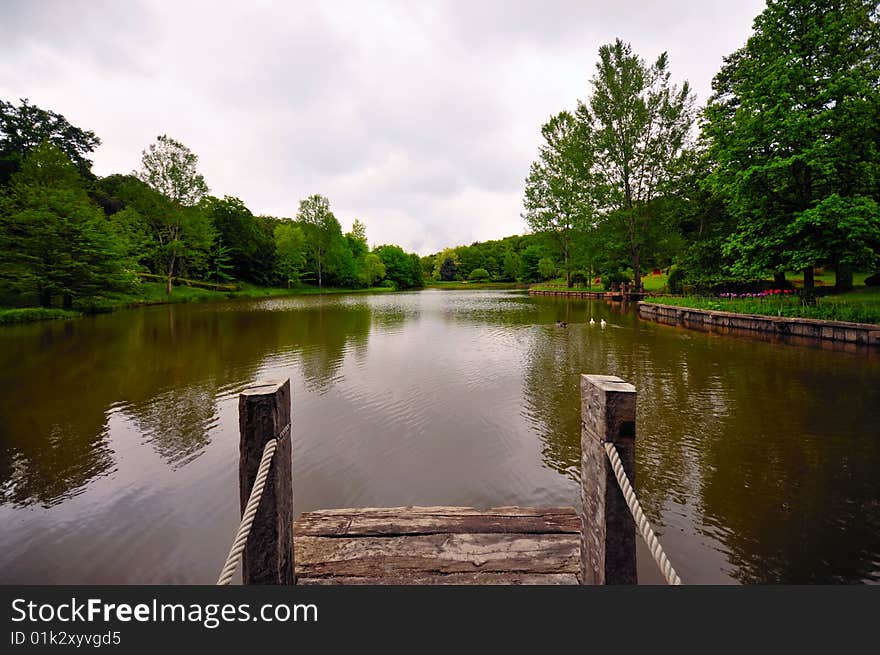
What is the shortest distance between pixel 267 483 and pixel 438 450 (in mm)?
3896

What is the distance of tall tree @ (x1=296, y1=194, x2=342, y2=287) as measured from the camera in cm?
6594

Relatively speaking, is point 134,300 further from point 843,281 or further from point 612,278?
point 843,281

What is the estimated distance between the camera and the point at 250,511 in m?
2.00

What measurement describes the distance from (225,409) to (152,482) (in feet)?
9.15

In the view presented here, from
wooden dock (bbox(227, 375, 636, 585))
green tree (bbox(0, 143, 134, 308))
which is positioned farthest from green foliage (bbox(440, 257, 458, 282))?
wooden dock (bbox(227, 375, 636, 585))

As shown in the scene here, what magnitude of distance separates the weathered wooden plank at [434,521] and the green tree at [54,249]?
30.3m

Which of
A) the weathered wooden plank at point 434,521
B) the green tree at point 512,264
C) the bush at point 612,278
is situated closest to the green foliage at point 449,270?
the green tree at point 512,264

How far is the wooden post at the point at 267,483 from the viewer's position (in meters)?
2.26

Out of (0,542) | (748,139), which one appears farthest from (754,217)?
(0,542)

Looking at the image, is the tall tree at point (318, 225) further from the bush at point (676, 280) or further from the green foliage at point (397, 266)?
the bush at point (676, 280)

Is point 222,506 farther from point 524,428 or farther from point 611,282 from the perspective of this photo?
point 611,282

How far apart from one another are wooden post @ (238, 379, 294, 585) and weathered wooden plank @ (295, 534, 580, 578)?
25.4 inches

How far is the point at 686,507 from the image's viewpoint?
4309 mm

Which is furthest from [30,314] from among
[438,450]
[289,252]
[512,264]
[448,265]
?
[448,265]
